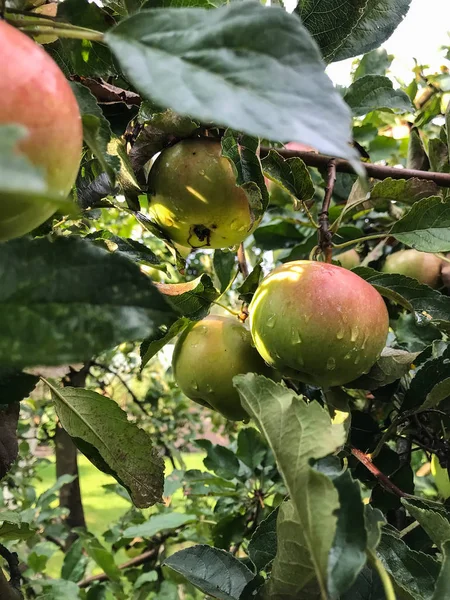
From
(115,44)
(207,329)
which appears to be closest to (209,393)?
(207,329)

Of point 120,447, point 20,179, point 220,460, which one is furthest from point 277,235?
point 20,179

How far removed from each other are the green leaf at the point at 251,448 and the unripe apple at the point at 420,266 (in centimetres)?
57

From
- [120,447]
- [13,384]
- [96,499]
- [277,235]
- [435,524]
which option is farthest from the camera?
[96,499]

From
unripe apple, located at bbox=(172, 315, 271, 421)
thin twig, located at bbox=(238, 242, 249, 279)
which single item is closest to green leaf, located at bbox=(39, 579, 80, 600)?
unripe apple, located at bbox=(172, 315, 271, 421)

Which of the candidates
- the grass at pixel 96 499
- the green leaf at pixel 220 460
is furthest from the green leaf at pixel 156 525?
the grass at pixel 96 499

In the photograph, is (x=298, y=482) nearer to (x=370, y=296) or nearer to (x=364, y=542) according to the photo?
(x=364, y=542)

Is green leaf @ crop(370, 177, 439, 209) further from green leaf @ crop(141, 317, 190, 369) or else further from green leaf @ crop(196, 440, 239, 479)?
green leaf @ crop(196, 440, 239, 479)

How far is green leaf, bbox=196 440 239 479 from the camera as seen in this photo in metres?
1.50

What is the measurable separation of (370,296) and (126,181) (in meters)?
0.31

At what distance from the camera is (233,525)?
4.51 feet

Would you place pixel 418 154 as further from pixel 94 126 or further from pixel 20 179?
pixel 20 179

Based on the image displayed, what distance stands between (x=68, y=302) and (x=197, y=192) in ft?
1.33

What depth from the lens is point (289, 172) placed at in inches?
29.6

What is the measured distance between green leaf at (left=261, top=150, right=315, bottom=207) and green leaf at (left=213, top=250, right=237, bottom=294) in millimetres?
196
